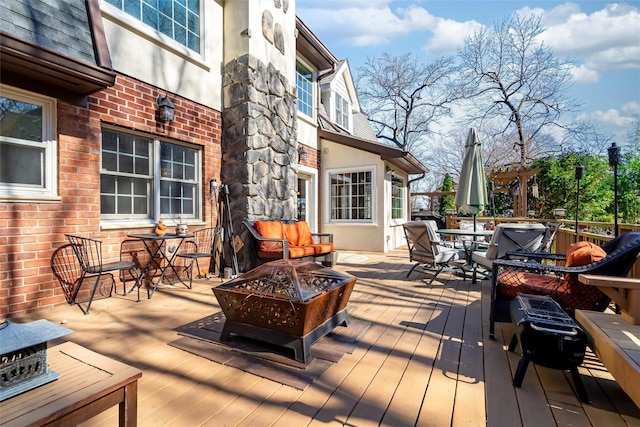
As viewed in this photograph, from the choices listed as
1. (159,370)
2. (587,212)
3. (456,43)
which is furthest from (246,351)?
(456,43)

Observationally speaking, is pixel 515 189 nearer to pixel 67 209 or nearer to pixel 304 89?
pixel 304 89

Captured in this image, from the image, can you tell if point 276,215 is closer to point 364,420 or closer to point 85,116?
point 85,116

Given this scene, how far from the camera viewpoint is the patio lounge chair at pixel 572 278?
2270 mm

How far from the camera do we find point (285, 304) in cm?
221

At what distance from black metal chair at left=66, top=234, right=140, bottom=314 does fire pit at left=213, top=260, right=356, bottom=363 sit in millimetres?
1777

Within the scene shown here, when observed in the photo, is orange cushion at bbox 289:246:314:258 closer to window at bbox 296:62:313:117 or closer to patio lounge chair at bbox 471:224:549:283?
patio lounge chair at bbox 471:224:549:283

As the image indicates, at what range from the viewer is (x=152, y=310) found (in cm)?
345

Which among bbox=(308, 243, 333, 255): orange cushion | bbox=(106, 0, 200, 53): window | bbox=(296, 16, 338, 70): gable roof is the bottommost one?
bbox=(308, 243, 333, 255): orange cushion

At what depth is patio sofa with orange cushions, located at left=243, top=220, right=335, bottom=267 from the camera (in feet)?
16.3

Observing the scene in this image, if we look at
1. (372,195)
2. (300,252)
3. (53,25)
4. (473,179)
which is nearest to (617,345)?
(300,252)

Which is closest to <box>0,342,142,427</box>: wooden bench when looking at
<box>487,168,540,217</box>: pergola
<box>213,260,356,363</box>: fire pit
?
<box>213,260,356,363</box>: fire pit

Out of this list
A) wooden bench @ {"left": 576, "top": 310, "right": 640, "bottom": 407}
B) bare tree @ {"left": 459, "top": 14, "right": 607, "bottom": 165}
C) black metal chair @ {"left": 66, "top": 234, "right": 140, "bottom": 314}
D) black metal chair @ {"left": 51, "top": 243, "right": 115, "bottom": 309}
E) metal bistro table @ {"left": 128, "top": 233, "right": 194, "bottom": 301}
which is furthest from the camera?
bare tree @ {"left": 459, "top": 14, "right": 607, "bottom": 165}

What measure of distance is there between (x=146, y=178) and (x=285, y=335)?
345 centimetres

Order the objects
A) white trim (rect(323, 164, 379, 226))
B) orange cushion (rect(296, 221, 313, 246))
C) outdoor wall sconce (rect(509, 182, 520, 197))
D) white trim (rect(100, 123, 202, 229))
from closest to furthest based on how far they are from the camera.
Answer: white trim (rect(100, 123, 202, 229))
orange cushion (rect(296, 221, 313, 246))
white trim (rect(323, 164, 379, 226))
outdoor wall sconce (rect(509, 182, 520, 197))
